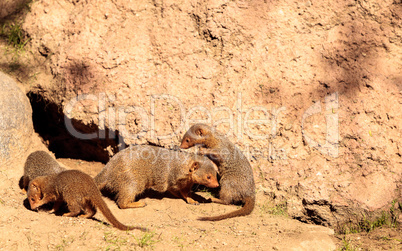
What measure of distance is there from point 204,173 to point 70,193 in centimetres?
168

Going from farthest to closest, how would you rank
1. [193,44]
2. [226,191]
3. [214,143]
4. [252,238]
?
1. [193,44]
2. [214,143]
3. [226,191]
4. [252,238]

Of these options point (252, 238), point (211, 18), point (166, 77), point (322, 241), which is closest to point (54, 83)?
point (166, 77)

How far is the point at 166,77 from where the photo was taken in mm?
5742

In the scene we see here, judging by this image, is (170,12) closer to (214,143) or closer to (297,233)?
(214,143)

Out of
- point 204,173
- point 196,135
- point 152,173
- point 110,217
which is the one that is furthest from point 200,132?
point 110,217

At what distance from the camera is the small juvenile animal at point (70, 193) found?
428 centimetres

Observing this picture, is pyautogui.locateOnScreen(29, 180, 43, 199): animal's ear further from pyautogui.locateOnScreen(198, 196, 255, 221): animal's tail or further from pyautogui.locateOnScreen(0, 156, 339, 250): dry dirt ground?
pyautogui.locateOnScreen(198, 196, 255, 221): animal's tail

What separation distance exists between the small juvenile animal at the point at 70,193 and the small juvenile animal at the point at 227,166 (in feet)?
4.14

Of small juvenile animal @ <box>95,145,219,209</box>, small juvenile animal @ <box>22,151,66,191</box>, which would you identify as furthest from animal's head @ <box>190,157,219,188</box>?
small juvenile animal @ <box>22,151,66,191</box>

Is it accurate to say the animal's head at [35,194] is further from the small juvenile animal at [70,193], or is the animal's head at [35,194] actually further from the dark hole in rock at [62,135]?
the dark hole in rock at [62,135]

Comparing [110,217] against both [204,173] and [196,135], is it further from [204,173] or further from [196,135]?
[196,135]

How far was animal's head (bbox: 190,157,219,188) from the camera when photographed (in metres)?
5.05

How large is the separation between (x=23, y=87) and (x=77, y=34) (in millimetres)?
1220

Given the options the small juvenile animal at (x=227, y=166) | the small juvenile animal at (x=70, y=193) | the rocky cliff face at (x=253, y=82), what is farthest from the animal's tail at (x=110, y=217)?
the rocky cliff face at (x=253, y=82)
